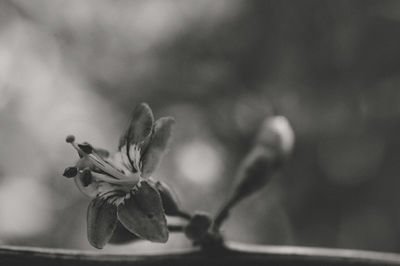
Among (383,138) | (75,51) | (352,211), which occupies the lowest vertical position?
(352,211)

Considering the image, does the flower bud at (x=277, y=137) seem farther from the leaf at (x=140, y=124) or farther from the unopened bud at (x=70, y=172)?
the unopened bud at (x=70, y=172)

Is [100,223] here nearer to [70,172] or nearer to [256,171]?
[70,172]

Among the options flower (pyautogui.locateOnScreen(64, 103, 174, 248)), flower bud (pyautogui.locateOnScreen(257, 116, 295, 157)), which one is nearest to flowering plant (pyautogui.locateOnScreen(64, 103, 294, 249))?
flower (pyautogui.locateOnScreen(64, 103, 174, 248))

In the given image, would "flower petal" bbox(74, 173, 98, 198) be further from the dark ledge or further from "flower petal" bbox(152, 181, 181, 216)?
the dark ledge

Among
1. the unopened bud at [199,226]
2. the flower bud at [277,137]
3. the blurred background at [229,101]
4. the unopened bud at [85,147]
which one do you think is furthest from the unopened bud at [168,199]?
the blurred background at [229,101]

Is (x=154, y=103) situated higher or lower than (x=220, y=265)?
lower

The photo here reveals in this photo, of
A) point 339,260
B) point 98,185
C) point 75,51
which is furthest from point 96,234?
point 75,51

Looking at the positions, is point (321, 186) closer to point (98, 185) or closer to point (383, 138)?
point (383, 138)

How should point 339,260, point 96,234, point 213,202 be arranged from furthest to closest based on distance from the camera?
point 213,202 → point 339,260 → point 96,234
